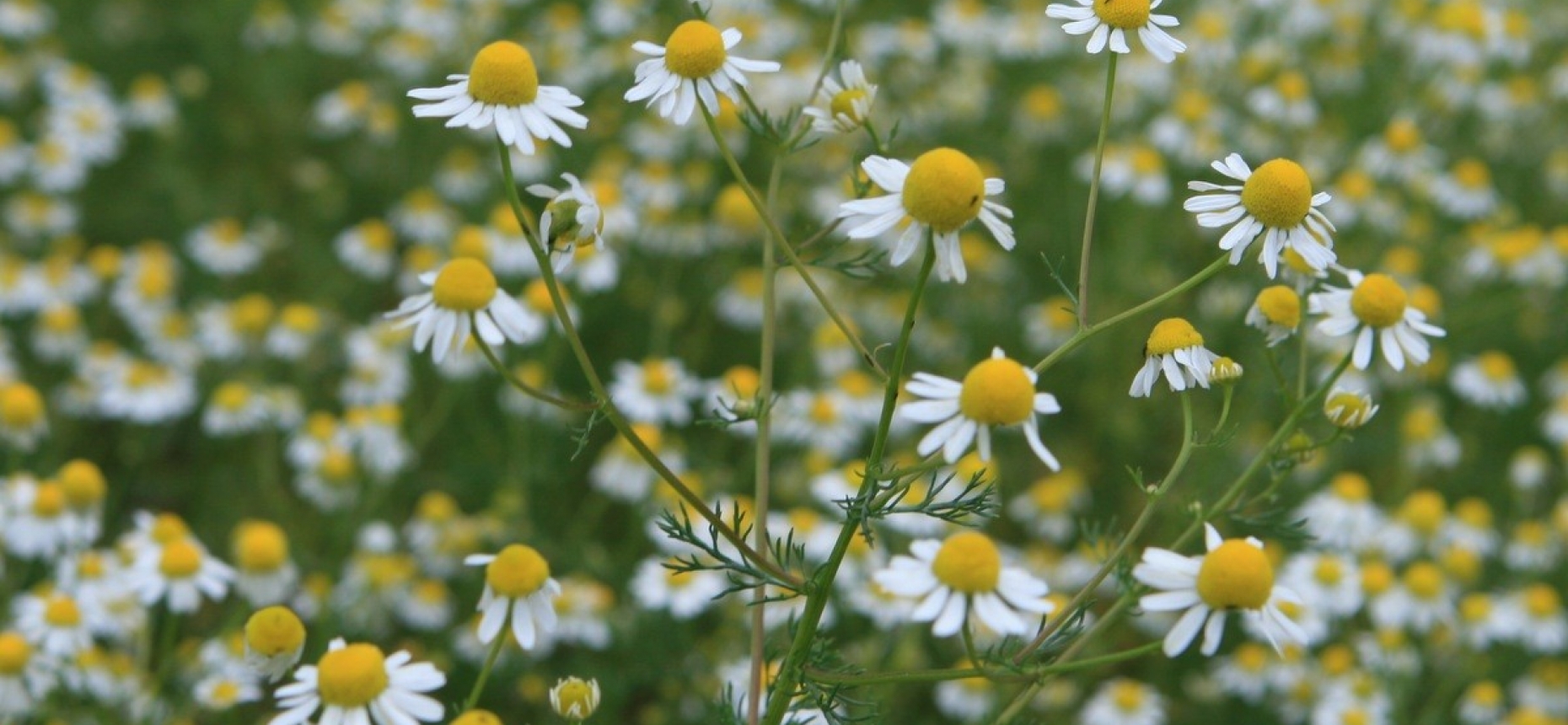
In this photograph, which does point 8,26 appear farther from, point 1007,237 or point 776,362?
point 1007,237

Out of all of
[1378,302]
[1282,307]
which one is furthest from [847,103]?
[1378,302]

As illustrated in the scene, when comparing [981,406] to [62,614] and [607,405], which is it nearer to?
[607,405]

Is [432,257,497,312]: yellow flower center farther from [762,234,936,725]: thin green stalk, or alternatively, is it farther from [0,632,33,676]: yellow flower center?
[0,632,33,676]: yellow flower center

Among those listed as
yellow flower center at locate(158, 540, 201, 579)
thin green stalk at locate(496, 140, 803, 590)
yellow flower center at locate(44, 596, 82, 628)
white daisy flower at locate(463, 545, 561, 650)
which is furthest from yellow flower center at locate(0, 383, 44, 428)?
thin green stalk at locate(496, 140, 803, 590)

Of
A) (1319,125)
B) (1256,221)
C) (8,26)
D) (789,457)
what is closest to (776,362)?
(789,457)

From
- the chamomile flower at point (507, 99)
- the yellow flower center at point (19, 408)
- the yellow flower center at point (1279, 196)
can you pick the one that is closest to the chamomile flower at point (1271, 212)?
the yellow flower center at point (1279, 196)

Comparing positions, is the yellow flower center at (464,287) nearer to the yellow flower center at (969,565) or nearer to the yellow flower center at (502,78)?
the yellow flower center at (502,78)
